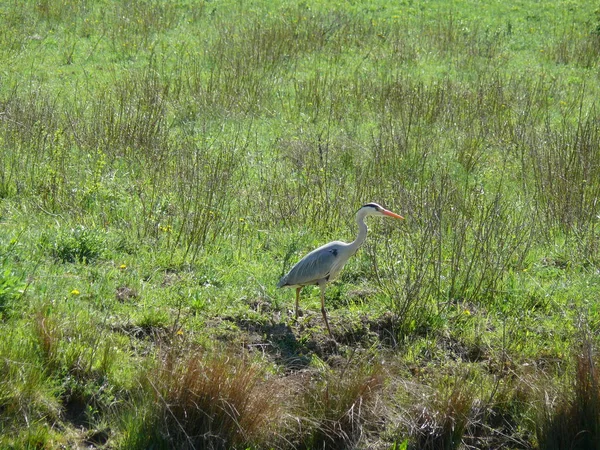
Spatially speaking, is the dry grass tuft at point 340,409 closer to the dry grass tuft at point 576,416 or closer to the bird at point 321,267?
the bird at point 321,267

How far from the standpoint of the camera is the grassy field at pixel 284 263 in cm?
530

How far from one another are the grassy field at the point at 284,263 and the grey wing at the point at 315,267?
0.38 meters

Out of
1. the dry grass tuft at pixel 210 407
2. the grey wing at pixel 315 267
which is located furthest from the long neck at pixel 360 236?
the dry grass tuft at pixel 210 407

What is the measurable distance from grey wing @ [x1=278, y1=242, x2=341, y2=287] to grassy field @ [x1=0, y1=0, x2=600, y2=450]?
0.38 m

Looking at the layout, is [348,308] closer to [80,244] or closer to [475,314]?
[475,314]

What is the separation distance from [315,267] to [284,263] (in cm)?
87

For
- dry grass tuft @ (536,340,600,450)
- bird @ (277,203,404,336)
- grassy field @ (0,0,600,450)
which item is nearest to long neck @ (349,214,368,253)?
bird @ (277,203,404,336)

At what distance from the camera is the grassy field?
5.30m

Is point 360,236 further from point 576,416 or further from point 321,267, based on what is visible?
point 576,416

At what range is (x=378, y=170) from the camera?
→ 8883mm

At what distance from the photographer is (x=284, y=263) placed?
7.07m

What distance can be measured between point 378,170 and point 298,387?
3.88m

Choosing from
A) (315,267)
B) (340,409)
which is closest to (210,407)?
(340,409)

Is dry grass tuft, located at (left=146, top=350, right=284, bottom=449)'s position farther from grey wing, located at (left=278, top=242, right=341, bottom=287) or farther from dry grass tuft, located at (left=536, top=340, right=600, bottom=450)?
dry grass tuft, located at (left=536, top=340, right=600, bottom=450)
